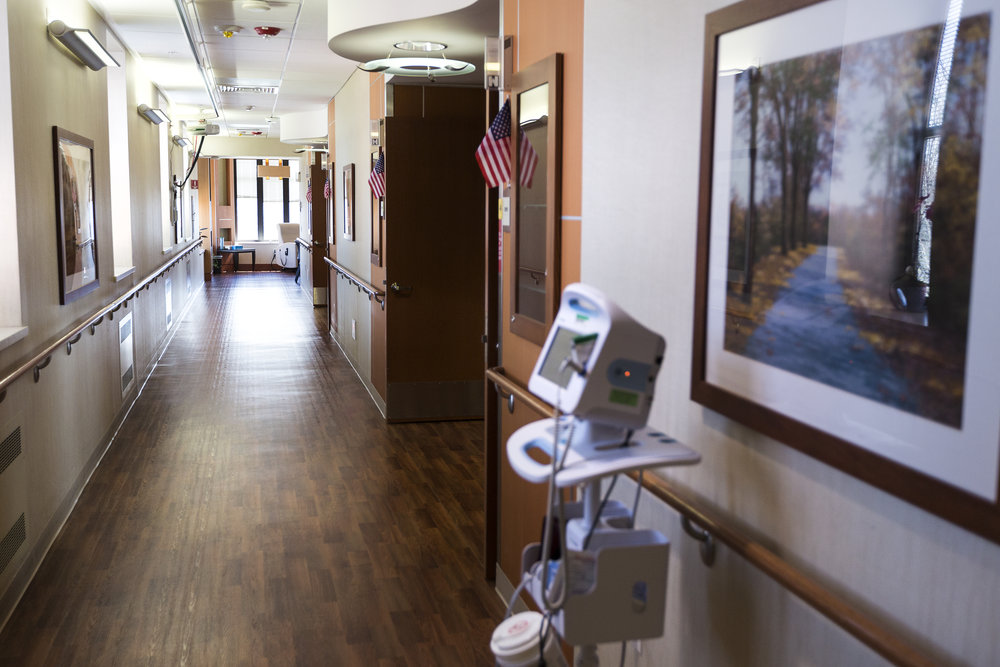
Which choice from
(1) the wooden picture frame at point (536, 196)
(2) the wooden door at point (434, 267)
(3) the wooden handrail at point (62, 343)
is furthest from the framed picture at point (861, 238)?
(2) the wooden door at point (434, 267)

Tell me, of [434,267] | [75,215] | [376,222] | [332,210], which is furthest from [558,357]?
[332,210]

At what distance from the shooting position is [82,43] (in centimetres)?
538

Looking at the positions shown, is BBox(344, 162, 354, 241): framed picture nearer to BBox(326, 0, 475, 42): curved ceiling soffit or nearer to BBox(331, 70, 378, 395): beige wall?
BBox(331, 70, 378, 395): beige wall

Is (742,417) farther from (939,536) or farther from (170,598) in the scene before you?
(170,598)

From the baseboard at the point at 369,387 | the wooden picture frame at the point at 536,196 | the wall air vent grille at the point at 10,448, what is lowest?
the baseboard at the point at 369,387

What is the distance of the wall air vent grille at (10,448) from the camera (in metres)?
3.88

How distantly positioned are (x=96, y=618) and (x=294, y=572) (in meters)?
0.88

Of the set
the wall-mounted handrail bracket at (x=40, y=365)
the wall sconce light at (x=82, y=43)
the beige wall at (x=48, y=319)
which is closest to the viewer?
the beige wall at (x=48, y=319)

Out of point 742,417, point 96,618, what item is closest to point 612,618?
point 742,417

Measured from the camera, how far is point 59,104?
5285 mm

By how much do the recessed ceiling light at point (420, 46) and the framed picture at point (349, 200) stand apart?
4200 mm

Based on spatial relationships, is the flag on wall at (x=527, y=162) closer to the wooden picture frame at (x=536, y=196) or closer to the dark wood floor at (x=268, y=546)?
the wooden picture frame at (x=536, y=196)

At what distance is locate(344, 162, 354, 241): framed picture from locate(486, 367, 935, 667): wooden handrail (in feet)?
25.5

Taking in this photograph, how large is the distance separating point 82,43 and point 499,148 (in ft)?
9.97
